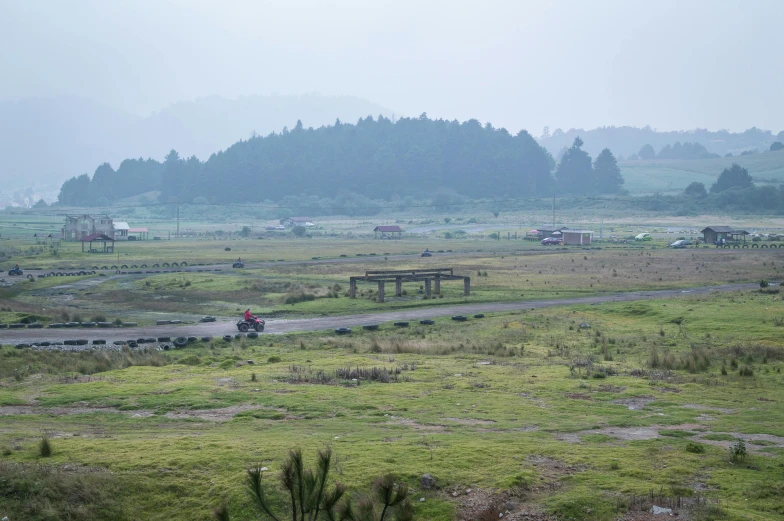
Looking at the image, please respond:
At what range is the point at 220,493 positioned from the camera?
49.9 feet

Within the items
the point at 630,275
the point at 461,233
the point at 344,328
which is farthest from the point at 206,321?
the point at 461,233

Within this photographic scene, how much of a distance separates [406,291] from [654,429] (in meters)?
40.7

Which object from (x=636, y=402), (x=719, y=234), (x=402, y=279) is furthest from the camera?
(x=719, y=234)

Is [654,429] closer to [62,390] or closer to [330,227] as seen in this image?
[62,390]

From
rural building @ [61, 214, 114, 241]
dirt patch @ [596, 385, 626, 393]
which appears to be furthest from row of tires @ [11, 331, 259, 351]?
rural building @ [61, 214, 114, 241]

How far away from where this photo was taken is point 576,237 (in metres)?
125

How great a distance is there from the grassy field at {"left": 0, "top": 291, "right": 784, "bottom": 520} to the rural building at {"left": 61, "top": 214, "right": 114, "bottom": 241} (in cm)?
11555

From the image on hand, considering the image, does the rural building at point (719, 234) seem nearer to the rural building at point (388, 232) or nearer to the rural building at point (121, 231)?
the rural building at point (388, 232)

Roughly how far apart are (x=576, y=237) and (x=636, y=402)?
105 meters

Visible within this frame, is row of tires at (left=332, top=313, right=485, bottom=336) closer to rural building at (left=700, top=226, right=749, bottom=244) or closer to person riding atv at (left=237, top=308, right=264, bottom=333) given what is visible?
person riding atv at (left=237, top=308, right=264, bottom=333)

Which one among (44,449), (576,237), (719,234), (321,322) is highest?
(719,234)

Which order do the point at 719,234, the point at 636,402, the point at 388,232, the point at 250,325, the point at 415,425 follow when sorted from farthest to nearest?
1. the point at 388,232
2. the point at 719,234
3. the point at 250,325
4. the point at 636,402
5. the point at 415,425

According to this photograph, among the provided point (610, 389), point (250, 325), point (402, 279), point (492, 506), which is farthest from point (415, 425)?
point (402, 279)

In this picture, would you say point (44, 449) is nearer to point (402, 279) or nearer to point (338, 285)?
point (402, 279)
